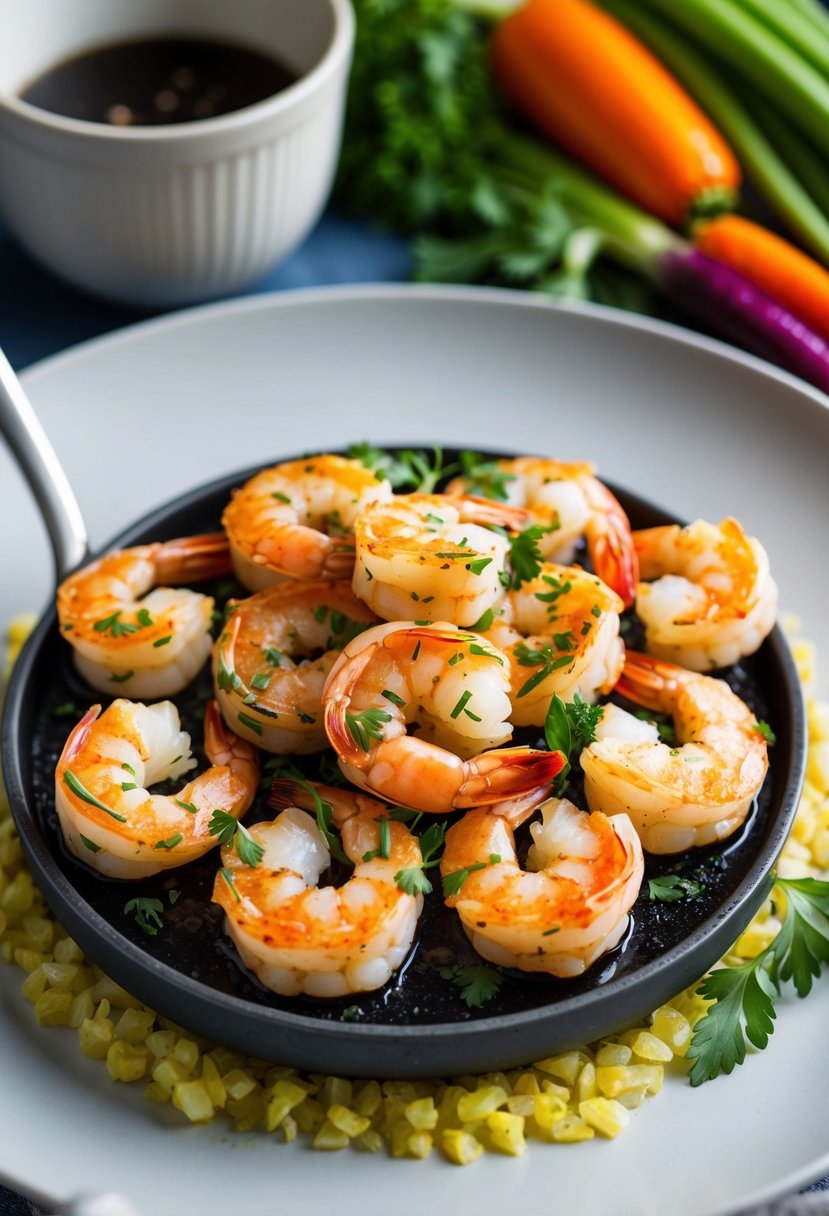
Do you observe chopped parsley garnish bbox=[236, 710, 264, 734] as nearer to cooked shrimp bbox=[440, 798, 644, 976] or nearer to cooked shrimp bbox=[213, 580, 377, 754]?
cooked shrimp bbox=[213, 580, 377, 754]

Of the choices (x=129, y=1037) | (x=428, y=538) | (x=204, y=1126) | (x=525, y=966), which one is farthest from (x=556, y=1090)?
(x=428, y=538)

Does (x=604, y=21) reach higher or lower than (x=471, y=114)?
higher

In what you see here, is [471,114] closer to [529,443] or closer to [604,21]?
[604,21]

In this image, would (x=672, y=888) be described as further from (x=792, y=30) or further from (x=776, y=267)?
(x=792, y=30)

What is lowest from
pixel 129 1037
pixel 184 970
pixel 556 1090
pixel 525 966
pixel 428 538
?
pixel 129 1037

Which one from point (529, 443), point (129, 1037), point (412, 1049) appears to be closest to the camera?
point (412, 1049)

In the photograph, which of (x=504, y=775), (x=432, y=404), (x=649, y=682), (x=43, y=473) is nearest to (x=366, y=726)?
(x=504, y=775)

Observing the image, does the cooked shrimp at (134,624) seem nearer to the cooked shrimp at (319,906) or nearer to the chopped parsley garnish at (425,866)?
the cooked shrimp at (319,906)
